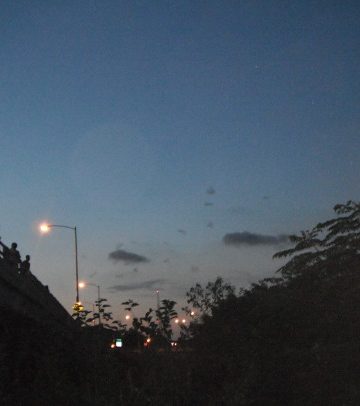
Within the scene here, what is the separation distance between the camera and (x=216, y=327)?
2327 centimetres

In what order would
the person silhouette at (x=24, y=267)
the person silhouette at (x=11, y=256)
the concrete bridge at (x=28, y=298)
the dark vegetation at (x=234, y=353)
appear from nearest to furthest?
the dark vegetation at (x=234, y=353) < the concrete bridge at (x=28, y=298) < the person silhouette at (x=11, y=256) < the person silhouette at (x=24, y=267)

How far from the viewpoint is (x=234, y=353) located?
675 inches

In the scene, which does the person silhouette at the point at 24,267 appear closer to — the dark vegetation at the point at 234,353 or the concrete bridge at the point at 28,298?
the concrete bridge at the point at 28,298

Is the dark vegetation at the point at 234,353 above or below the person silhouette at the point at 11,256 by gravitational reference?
below

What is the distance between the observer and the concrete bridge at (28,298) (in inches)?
859

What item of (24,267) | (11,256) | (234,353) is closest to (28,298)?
(24,267)

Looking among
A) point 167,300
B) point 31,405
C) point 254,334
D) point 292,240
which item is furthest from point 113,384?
point 292,240

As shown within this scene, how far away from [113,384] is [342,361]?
1095cm

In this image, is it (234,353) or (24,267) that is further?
(24,267)

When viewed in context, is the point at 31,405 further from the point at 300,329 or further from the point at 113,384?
the point at 300,329

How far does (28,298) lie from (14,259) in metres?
2.46

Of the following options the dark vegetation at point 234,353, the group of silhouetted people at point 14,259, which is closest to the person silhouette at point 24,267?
the group of silhouetted people at point 14,259

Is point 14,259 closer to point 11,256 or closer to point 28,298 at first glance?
point 11,256

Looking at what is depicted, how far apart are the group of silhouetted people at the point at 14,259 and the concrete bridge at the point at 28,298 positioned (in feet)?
0.35
